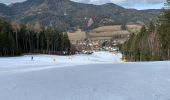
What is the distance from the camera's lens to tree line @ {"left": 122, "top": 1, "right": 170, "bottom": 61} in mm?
93312

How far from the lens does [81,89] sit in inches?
561

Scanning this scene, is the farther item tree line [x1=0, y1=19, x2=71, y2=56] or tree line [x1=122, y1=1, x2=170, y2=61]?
tree line [x1=0, y1=19, x2=71, y2=56]

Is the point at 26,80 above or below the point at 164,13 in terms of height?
below

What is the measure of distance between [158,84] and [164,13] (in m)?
81.9

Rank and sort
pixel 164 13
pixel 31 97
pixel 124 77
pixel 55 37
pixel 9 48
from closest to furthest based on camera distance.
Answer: pixel 31 97, pixel 124 77, pixel 164 13, pixel 9 48, pixel 55 37

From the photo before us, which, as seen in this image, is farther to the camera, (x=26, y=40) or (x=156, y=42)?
(x=26, y=40)

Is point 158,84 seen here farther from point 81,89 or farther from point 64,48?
point 64,48

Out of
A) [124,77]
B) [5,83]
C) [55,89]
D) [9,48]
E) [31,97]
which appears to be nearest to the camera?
[31,97]

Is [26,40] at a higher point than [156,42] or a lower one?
higher

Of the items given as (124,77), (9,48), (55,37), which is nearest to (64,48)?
(55,37)

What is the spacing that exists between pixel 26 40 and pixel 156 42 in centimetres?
5831

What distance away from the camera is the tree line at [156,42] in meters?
93.3

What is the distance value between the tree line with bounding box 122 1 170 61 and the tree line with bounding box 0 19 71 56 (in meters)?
39.9

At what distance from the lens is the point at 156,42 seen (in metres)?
111
